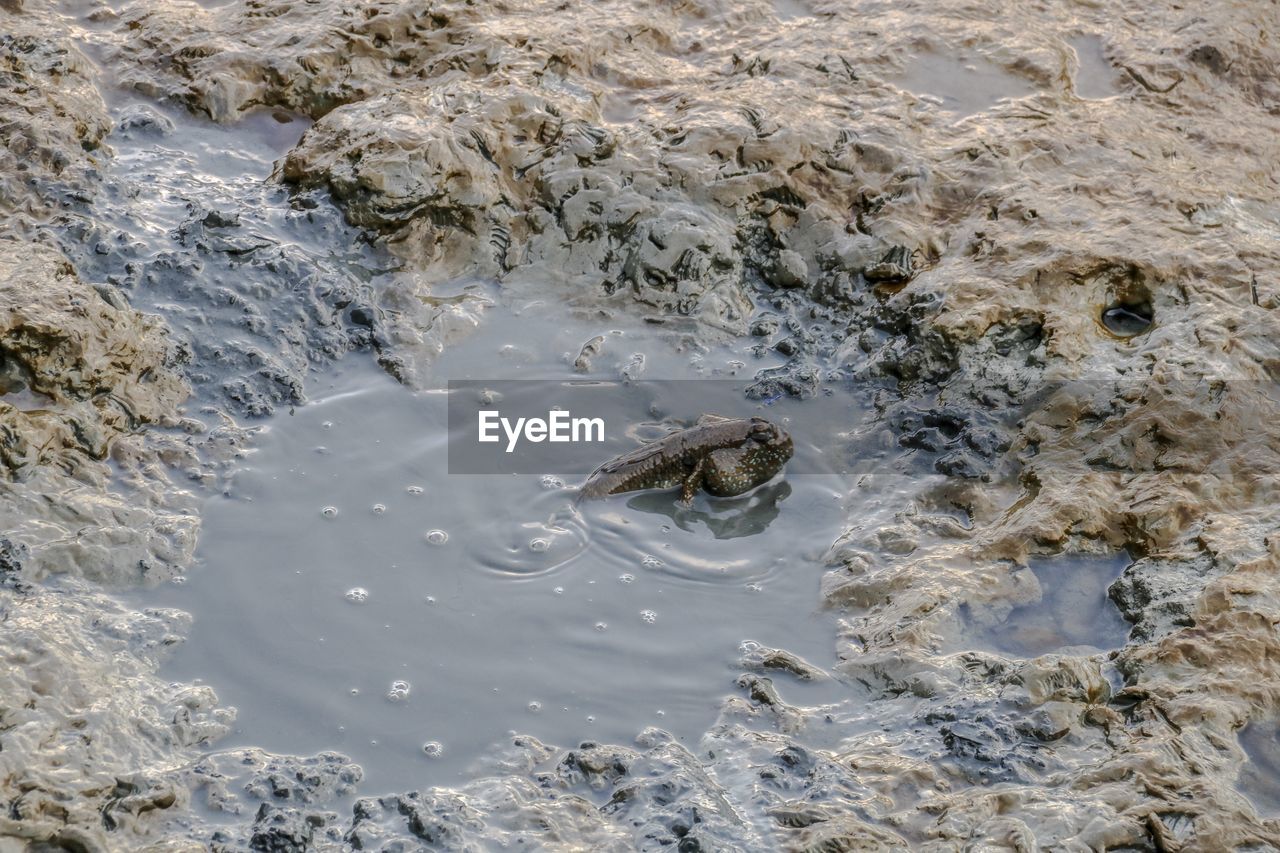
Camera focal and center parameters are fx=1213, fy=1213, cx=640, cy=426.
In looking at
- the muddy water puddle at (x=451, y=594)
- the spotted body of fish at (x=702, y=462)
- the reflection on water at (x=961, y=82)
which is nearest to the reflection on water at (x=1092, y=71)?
the reflection on water at (x=961, y=82)

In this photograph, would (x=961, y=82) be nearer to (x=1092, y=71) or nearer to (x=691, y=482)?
(x=1092, y=71)

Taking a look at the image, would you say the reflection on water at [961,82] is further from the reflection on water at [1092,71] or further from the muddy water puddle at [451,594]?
the muddy water puddle at [451,594]

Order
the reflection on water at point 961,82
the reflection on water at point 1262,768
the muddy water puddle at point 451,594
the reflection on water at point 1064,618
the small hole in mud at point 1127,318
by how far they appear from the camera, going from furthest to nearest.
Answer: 1. the reflection on water at point 961,82
2. the small hole in mud at point 1127,318
3. the reflection on water at point 1064,618
4. the muddy water puddle at point 451,594
5. the reflection on water at point 1262,768

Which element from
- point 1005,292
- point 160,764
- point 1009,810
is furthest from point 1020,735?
point 160,764

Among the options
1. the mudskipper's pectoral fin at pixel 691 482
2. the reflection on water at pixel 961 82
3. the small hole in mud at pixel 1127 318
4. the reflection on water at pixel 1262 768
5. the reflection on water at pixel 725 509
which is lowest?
the reflection on water at pixel 725 509

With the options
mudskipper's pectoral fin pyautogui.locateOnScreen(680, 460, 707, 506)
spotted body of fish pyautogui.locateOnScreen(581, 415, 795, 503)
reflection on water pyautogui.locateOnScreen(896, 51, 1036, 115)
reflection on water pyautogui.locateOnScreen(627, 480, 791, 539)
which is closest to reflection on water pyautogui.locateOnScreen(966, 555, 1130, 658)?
reflection on water pyautogui.locateOnScreen(627, 480, 791, 539)

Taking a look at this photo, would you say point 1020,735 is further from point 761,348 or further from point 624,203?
point 624,203

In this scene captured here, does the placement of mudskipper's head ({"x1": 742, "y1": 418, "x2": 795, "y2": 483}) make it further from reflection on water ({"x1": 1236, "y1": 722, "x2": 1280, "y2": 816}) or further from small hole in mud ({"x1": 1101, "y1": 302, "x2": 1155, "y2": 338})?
reflection on water ({"x1": 1236, "y1": 722, "x2": 1280, "y2": 816})
